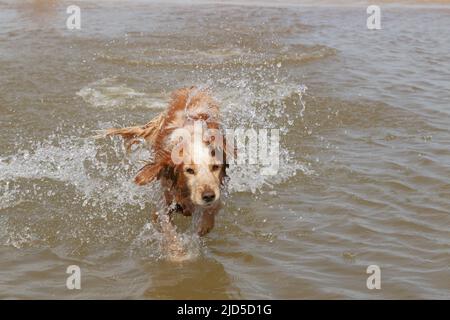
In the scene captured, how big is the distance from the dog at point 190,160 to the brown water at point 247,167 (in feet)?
1.20

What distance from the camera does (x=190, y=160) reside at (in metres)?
5.20

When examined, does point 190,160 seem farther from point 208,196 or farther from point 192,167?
point 208,196

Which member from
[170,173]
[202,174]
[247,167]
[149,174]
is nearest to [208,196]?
[202,174]

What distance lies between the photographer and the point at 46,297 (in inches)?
188

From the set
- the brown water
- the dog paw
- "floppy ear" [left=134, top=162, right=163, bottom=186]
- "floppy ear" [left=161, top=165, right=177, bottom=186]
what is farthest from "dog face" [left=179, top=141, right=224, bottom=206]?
the brown water

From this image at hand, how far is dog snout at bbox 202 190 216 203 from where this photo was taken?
4.93m

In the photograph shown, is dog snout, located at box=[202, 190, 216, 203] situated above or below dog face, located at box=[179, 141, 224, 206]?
below

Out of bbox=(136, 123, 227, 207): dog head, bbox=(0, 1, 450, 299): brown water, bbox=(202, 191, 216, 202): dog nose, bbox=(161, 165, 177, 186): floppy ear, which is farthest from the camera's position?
bbox=(161, 165, 177, 186): floppy ear

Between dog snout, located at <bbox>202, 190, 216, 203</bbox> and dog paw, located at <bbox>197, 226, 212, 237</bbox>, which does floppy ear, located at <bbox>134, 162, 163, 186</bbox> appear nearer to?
dog paw, located at <bbox>197, 226, 212, 237</bbox>

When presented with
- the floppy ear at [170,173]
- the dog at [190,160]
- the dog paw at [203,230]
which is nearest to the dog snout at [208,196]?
the dog at [190,160]

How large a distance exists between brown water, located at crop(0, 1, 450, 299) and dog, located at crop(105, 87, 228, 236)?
366 mm

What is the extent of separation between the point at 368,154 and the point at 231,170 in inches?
67.4

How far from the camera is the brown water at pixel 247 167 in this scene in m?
5.16

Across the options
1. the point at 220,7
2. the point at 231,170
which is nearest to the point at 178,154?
the point at 231,170
